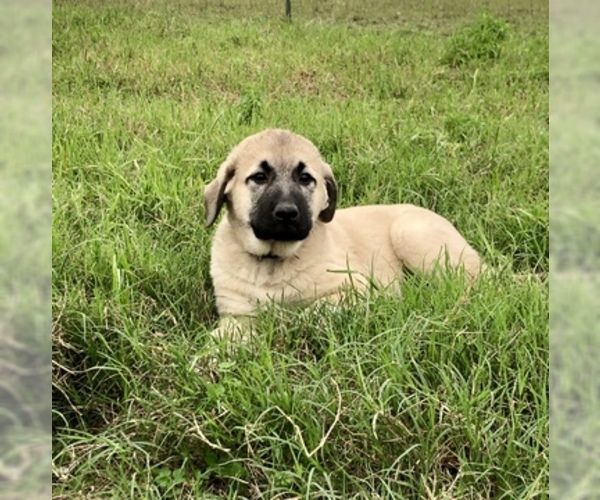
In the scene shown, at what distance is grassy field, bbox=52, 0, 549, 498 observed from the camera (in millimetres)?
2195

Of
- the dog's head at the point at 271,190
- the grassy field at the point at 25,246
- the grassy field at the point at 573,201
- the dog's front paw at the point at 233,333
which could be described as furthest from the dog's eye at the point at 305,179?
the grassy field at the point at 573,201

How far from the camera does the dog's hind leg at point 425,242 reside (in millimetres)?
3834

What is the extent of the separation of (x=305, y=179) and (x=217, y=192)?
43 centimetres

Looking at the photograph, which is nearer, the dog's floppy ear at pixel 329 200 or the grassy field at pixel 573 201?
the grassy field at pixel 573 201

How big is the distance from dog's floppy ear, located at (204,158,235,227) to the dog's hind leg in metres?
1.03

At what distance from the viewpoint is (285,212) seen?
3324 millimetres

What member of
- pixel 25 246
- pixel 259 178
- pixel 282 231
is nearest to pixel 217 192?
pixel 259 178

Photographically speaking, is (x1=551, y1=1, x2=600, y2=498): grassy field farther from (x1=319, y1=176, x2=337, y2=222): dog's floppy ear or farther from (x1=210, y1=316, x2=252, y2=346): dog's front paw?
(x1=319, y1=176, x2=337, y2=222): dog's floppy ear

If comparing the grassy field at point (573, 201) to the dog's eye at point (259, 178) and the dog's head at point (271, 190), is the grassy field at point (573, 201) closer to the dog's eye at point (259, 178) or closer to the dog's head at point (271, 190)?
the dog's head at point (271, 190)

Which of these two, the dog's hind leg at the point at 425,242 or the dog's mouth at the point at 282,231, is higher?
the dog's mouth at the point at 282,231

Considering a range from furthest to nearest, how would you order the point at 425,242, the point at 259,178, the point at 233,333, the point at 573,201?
the point at 425,242, the point at 259,178, the point at 233,333, the point at 573,201

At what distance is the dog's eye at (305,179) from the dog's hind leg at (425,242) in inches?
28.2

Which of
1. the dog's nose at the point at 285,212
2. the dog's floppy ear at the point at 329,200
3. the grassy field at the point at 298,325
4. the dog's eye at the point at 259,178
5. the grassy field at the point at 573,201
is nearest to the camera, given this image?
the grassy field at the point at 573,201

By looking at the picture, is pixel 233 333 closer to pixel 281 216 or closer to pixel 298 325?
pixel 298 325
